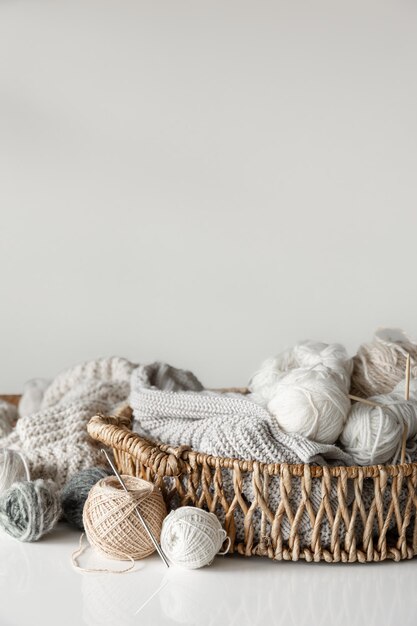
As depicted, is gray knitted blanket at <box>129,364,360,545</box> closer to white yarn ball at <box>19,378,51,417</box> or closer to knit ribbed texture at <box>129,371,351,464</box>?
knit ribbed texture at <box>129,371,351,464</box>

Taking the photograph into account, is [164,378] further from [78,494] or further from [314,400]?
[314,400]

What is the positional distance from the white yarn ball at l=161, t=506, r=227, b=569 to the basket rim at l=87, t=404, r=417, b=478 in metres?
0.07

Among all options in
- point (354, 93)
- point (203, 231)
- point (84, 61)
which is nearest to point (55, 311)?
point (203, 231)

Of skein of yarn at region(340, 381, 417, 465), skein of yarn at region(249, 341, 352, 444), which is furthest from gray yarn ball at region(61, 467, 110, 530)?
skein of yarn at region(340, 381, 417, 465)

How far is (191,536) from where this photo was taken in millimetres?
1184

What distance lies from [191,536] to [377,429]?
30cm

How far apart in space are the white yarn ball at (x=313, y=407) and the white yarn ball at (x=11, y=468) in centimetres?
43

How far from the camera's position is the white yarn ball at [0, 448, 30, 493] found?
1407mm

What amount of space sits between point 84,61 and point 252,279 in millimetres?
829

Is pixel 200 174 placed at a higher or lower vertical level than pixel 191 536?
higher

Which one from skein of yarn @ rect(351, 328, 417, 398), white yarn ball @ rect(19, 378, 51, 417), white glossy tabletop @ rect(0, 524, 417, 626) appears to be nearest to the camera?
white glossy tabletop @ rect(0, 524, 417, 626)

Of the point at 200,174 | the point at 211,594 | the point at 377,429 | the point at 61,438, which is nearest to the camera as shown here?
the point at 211,594

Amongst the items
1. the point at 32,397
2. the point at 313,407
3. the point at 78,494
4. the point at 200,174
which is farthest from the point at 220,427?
the point at 200,174

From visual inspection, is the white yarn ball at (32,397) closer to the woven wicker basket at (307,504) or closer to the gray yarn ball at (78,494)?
the gray yarn ball at (78,494)
